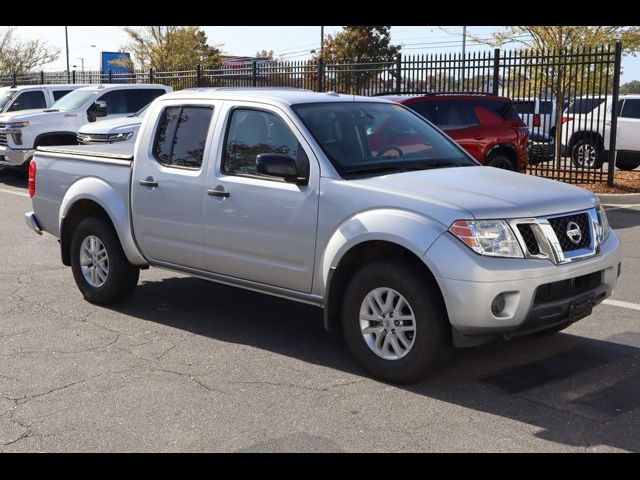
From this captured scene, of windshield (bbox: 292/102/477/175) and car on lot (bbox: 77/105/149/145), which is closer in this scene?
windshield (bbox: 292/102/477/175)

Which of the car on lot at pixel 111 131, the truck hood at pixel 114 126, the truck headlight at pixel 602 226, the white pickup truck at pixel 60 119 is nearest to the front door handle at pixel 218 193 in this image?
the truck headlight at pixel 602 226

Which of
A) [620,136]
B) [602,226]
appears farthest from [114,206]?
[620,136]

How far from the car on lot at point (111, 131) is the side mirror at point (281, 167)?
972 centimetres

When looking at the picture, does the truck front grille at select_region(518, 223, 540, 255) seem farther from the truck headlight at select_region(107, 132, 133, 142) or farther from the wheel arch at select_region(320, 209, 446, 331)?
the truck headlight at select_region(107, 132, 133, 142)

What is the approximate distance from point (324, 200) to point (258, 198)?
1.88 feet

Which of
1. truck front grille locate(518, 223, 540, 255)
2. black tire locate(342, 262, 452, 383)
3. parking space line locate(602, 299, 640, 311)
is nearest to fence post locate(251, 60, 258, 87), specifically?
parking space line locate(602, 299, 640, 311)

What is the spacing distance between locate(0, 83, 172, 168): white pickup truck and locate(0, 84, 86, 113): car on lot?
173 cm

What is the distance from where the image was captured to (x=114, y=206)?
7.08m

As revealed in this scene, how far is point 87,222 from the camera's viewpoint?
741 centimetres

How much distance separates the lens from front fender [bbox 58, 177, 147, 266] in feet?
23.1

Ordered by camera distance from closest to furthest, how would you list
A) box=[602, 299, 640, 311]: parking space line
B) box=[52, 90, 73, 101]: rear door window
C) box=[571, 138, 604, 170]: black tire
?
1. box=[602, 299, 640, 311]: parking space line
2. box=[571, 138, 604, 170]: black tire
3. box=[52, 90, 73, 101]: rear door window

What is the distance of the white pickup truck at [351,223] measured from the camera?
5.12m

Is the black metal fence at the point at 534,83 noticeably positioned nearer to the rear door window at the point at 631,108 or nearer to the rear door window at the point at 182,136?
the rear door window at the point at 631,108
